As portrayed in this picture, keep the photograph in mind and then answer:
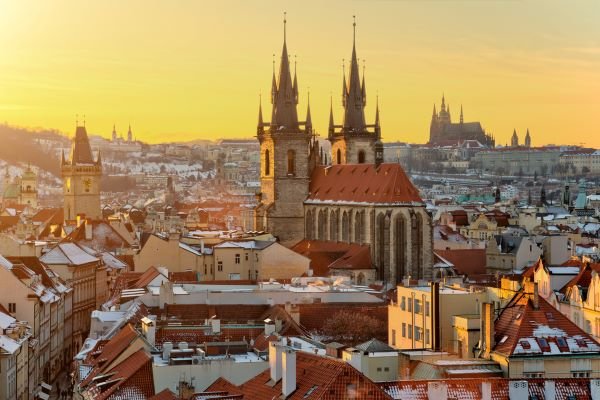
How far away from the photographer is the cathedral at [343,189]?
109 metres

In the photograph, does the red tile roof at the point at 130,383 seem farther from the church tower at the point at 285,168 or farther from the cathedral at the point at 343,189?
the church tower at the point at 285,168

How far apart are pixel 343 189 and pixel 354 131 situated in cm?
1298

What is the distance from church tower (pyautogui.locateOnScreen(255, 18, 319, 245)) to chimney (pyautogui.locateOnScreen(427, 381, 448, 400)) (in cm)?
8199

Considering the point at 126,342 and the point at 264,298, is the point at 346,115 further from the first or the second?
the point at 126,342

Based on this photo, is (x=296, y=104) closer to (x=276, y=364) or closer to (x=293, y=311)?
(x=293, y=311)

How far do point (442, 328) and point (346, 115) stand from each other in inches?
3048

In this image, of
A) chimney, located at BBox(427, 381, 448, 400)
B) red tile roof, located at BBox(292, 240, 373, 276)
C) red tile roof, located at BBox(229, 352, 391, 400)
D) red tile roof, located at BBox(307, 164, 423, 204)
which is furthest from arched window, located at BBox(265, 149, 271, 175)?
chimney, located at BBox(427, 381, 448, 400)

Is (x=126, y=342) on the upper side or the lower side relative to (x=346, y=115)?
lower

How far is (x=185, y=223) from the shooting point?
176 m

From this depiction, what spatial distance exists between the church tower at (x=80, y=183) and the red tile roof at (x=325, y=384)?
11783 centimetres

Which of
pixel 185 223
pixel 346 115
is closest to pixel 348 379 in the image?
pixel 346 115

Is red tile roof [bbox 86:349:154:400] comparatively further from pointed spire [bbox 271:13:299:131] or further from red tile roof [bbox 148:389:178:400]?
pointed spire [bbox 271:13:299:131]

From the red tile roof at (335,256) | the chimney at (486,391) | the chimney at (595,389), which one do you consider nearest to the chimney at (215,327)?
the chimney at (486,391)

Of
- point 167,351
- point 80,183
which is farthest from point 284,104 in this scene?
point 167,351
